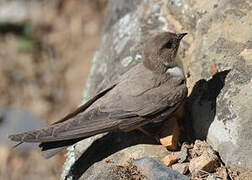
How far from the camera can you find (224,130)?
12.3ft

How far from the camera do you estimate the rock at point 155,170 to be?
3.50 meters

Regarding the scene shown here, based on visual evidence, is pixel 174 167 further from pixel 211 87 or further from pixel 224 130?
pixel 211 87

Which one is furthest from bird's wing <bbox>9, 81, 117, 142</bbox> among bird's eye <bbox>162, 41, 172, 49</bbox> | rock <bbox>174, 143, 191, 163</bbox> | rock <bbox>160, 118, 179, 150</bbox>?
bird's eye <bbox>162, 41, 172, 49</bbox>

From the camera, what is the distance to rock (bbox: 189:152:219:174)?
3.52 metres

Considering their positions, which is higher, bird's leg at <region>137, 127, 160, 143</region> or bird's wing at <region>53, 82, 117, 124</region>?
bird's wing at <region>53, 82, 117, 124</region>

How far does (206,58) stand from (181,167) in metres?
1.18

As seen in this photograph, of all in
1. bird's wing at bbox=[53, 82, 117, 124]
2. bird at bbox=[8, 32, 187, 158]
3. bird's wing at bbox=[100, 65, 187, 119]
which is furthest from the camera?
bird's wing at bbox=[53, 82, 117, 124]

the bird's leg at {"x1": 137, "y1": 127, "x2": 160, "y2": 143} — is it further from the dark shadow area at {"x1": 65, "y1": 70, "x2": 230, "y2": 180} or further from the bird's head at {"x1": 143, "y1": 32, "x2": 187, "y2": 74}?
the bird's head at {"x1": 143, "y1": 32, "x2": 187, "y2": 74}

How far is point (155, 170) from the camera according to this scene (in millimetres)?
3559

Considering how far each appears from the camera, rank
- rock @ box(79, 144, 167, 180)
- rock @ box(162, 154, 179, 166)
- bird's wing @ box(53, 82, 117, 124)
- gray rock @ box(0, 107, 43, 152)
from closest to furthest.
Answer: rock @ box(162, 154, 179, 166)
rock @ box(79, 144, 167, 180)
bird's wing @ box(53, 82, 117, 124)
gray rock @ box(0, 107, 43, 152)

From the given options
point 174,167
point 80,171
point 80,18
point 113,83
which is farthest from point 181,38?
point 80,18

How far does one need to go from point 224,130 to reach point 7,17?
6.10m

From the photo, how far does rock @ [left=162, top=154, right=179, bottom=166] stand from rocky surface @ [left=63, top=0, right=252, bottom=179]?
37cm

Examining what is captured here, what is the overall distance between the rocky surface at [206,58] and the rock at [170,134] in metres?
0.15
